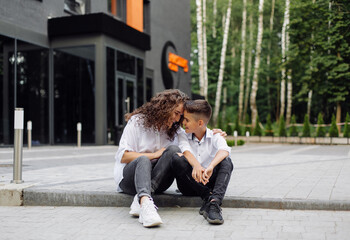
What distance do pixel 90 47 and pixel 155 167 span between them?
1350 cm

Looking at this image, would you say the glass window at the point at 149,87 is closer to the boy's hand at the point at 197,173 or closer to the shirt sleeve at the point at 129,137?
the shirt sleeve at the point at 129,137

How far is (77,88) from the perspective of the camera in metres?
17.9

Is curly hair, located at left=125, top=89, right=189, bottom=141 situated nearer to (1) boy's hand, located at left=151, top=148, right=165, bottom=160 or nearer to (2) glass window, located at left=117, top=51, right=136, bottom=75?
(1) boy's hand, located at left=151, top=148, right=165, bottom=160

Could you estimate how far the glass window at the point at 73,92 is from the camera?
1747 cm

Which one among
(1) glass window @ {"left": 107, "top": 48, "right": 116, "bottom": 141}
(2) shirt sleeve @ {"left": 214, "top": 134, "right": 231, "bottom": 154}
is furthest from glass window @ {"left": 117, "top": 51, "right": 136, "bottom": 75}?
(2) shirt sleeve @ {"left": 214, "top": 134, "right": 231, "bottom": 154}

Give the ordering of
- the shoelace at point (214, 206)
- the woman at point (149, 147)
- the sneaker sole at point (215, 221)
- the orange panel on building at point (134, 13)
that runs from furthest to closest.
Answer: the orange panel on building at point (134, 13) → the woman at point (149, 147) → the shoelace at point (214, 206) → the sneaker sole at point (215, 221)

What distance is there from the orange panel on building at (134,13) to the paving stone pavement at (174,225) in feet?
57.4

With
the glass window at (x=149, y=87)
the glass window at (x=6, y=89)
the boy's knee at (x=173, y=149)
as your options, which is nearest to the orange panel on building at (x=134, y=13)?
the glass window at (x=149, y=87)

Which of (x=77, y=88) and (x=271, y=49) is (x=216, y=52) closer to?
(x=271, y=49)

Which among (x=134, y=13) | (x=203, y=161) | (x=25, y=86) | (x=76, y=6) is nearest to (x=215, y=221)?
(x=203, y=161)

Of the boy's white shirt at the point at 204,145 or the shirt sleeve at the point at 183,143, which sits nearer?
the shirt sleeve at the point at 183,143

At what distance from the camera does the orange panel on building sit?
69.6 feet

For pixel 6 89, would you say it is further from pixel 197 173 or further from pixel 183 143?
pixel 197 173

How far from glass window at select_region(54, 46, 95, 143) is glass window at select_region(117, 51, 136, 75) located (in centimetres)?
136
